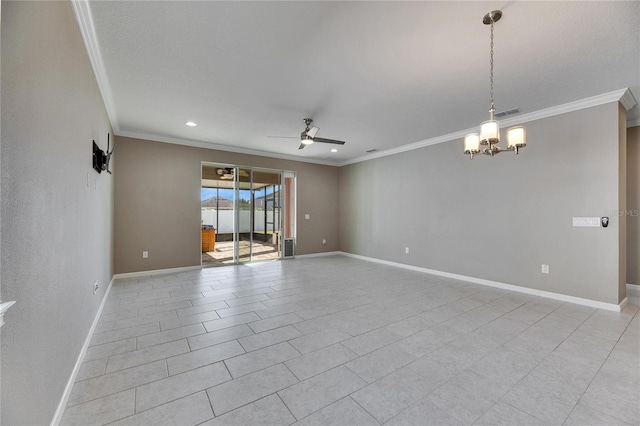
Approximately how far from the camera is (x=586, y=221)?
3607mm

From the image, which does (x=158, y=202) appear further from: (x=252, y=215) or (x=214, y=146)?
(x=252, y=215)

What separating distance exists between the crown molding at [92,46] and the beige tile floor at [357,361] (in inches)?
107

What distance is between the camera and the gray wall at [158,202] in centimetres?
504

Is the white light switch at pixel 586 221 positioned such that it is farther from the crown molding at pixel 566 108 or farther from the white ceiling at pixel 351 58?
the white ceiling at pixel 351 58

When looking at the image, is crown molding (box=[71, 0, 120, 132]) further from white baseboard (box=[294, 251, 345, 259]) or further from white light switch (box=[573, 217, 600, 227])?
white light switch (box=[573, 217, 600, 227])

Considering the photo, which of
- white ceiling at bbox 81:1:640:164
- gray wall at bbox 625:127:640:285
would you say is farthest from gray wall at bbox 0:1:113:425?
gray wall at bbox 625:127:640:285

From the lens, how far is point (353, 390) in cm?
188

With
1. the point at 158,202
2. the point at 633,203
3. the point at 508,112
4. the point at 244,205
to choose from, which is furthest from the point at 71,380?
the point at 633,203

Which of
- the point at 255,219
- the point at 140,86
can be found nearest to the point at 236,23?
the point at 140,86

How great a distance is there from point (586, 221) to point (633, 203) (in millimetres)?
1402

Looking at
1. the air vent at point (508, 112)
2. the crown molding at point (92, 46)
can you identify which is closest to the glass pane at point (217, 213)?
the crown molding at point (92, 46)

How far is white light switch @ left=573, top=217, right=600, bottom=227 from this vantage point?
139 inches

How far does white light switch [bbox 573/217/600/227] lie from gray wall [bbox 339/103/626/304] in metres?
0.07

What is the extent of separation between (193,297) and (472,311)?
12.5 feet
